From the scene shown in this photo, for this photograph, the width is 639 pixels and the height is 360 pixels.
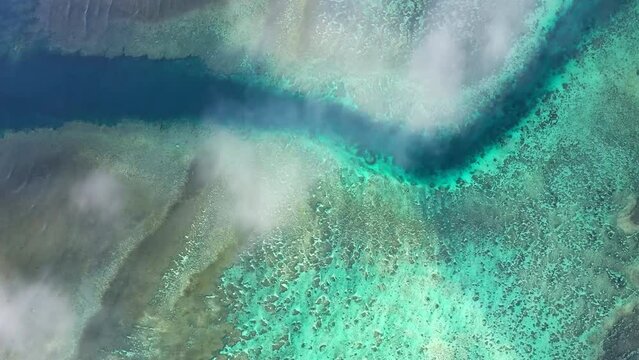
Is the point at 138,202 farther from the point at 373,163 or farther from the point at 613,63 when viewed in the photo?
the point at 613,63

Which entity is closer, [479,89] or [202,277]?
[202,277]

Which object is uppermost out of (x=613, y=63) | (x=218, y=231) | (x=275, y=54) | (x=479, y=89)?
(x=613, y=63)

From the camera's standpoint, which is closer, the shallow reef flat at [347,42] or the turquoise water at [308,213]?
the turquoise water at [308,213]

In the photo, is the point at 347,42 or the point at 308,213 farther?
the point at 347,42

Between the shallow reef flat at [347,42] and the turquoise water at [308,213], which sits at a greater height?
the shallow reef flat at [347,42]

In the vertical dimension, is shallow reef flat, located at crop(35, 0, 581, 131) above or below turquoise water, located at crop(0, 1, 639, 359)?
above

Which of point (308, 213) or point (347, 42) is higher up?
point (347, 42)

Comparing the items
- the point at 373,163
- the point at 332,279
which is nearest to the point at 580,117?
the point at 373,163

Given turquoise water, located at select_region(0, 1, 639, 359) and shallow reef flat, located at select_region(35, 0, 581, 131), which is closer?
turquoise water, located at select_region(0, 1, 639, 359)
